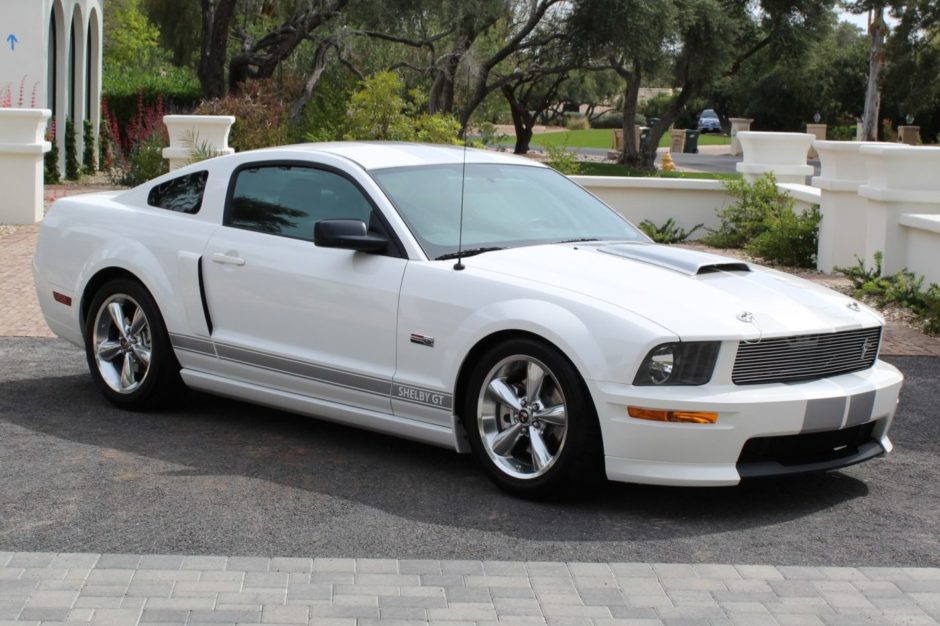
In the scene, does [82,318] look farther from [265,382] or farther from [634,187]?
[634,187]

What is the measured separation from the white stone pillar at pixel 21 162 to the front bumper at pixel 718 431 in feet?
40.6

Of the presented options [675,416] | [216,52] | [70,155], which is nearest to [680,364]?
[675,416]

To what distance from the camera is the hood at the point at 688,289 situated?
18.4ft

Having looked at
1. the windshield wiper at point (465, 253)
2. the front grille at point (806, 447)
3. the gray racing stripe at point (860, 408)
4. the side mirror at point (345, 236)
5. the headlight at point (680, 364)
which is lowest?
the front grille at point (806, 447)

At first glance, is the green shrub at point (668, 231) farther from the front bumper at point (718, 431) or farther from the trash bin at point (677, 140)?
the trash bin at point (677, 140)

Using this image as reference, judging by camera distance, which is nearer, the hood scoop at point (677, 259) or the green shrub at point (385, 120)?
the hood scoop at point (677, 259)

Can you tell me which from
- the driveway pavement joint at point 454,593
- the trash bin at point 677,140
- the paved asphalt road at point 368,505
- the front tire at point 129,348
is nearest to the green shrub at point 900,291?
the paved asphalt road at point 368,505

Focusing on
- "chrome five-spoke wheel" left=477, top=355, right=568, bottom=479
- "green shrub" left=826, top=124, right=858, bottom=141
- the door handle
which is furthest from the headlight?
"green shrub" left=826, top=124, right=858, bottom=141

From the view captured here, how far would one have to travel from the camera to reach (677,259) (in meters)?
6.36

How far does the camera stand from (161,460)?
649 centimetres

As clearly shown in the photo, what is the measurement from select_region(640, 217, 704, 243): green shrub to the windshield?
31.2 ft

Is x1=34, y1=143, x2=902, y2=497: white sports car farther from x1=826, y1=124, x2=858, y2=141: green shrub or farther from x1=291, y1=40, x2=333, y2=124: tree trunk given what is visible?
x1=826, y1=124, x2=858, y2=141: green shrub

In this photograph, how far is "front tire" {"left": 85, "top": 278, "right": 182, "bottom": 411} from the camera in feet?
24.0

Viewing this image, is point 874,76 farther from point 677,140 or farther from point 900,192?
point 900,192
